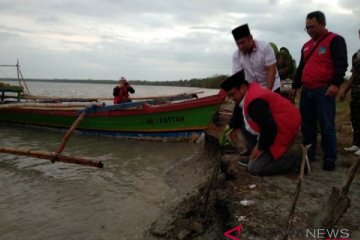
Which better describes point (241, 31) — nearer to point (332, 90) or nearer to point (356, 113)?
point (332, 90)

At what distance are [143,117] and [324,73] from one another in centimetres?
641

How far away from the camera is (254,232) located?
9.52 ft

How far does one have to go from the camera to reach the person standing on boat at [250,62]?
4.70 meters

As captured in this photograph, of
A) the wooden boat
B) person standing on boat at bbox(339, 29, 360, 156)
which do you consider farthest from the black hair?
the wooden boat

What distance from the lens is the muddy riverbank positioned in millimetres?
2934

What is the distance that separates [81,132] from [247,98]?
8.71 meters

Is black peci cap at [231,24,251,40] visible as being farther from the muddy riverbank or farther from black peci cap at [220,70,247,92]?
the muddy riverbank

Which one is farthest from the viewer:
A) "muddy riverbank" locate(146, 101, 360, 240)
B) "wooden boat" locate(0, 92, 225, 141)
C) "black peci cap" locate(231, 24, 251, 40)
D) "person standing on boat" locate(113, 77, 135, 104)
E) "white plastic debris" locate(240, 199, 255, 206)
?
"person standing on boat" locate(113, 77, 135, 104)

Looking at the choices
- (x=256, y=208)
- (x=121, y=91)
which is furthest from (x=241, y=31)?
(x=121, y=91)

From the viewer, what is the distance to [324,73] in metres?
4.41

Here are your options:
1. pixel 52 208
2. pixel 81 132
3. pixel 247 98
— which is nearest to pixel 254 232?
pixel 247 98

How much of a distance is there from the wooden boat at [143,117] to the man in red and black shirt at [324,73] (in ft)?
13.7

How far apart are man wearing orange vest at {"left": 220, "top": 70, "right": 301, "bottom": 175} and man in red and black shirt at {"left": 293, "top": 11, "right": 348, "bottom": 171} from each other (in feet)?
1.88

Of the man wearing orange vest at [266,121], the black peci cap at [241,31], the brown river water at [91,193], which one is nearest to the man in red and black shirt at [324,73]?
the man wearing orange vest at [266,121]
